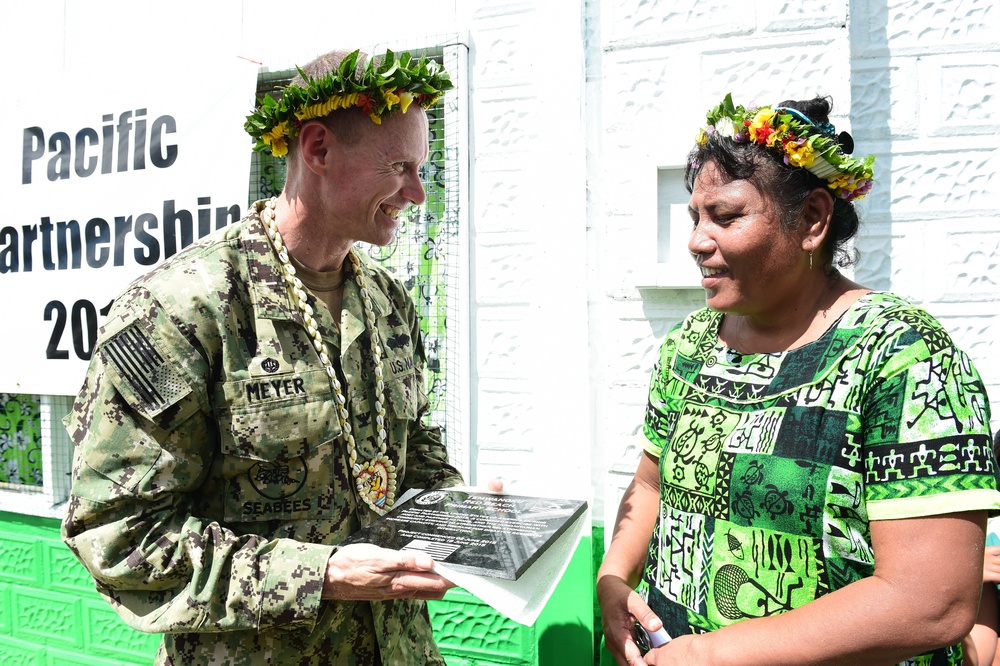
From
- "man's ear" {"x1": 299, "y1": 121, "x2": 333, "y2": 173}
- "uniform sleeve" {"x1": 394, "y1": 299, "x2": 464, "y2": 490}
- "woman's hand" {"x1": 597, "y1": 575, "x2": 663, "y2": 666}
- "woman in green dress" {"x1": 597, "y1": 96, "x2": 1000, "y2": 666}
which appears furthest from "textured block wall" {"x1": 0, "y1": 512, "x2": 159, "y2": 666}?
"woman in green dress" {"x1": 597, "y1": 96, "x2": 1000, "y2": 666}

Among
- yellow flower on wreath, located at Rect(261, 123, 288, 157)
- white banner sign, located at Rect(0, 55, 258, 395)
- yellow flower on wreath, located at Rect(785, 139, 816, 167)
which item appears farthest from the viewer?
white banner sign, located at Rect(0, 55, 258, 395)

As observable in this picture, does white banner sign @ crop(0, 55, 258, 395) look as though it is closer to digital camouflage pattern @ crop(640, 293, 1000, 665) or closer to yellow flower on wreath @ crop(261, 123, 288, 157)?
yellow flower on wreath @ crop(261, 123, 288, 157)

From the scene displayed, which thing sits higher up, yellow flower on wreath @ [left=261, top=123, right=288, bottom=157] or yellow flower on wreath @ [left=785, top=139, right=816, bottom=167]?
yellow flower on wreath @ [left=261, top=123, right=288, bottom=157]

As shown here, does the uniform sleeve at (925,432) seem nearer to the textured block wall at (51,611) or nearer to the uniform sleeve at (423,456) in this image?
the uniform sleeve at (423,456)

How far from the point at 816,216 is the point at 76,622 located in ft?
12.3

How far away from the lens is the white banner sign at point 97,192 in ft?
10.4

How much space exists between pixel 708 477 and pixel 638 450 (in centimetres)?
120

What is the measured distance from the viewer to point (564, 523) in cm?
164

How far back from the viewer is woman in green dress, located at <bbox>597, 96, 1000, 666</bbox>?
1.30 meters

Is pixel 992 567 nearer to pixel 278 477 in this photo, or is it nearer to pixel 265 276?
pixel 278 477

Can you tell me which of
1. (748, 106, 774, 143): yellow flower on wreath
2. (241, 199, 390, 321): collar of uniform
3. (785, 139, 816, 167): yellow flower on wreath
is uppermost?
(748, 106, 774, 143): yellow flower on wreath

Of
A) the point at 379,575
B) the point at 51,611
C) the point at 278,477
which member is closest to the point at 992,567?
the point at 379,575

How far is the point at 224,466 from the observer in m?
1.61


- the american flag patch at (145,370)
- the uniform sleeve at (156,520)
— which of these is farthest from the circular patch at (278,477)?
the american flag patch at (145,370)
